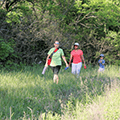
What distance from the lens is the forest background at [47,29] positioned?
1152 centimetres

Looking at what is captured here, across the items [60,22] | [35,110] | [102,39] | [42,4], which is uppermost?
[42,4]

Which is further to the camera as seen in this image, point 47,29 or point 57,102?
point 47,29

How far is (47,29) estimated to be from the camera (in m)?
→ 12.4

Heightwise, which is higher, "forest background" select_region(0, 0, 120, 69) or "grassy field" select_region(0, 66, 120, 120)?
"forest background" select_region(0, 0, 120, 69)

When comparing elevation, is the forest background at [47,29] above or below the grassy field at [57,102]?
above

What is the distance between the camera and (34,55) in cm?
1248

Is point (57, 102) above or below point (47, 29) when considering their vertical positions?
below

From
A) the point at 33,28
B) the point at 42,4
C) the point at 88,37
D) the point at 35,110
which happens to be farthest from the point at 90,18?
the point at 35,110

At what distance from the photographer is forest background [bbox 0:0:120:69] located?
1152cm

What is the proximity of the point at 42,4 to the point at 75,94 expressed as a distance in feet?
30.1

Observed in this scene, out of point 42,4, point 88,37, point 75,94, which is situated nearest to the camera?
point 75,94

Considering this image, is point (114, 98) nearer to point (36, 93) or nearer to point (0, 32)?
point (36, 93)

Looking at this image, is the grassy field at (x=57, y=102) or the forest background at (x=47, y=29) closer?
the grassy field at (x=57, y=102)

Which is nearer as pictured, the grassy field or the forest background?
the grassy field
